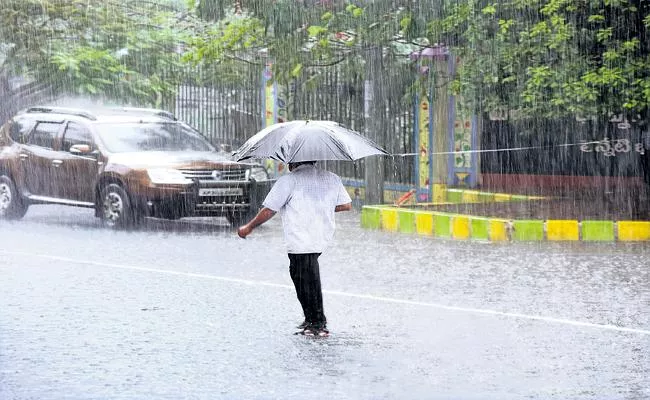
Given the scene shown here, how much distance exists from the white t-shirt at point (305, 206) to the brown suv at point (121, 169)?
835cm

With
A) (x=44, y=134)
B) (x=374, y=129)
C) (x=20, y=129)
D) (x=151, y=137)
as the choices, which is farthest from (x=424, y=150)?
(x=20, y=129)

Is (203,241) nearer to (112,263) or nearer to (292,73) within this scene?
(112,263)

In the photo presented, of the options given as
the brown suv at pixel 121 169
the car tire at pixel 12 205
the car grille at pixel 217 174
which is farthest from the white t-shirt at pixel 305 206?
the car tire at pixel 12 205

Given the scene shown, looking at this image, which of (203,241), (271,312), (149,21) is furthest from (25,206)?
(149,21)

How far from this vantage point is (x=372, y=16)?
66.0 feet

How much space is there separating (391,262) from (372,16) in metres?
7.16

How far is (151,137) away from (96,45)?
1196 centimetres

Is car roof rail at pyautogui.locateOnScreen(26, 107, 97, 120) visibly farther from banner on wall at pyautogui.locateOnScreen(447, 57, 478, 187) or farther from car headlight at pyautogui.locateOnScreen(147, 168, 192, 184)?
banner on wall at pyautogui.locateOnScreen(447, 57, 478, 187)

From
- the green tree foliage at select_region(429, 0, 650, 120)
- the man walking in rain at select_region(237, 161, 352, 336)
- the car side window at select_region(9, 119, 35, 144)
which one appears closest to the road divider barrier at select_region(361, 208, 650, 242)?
the green tree foliage at select_region(429, 0, 650, 120)

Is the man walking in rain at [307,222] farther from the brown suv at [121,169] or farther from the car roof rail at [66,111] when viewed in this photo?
the car roof rail at [66,111]

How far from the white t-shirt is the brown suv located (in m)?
8.35

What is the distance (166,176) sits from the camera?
17.5 m

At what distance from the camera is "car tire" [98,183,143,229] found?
17.6 m

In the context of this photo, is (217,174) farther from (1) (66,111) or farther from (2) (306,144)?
(2) (306,144)
